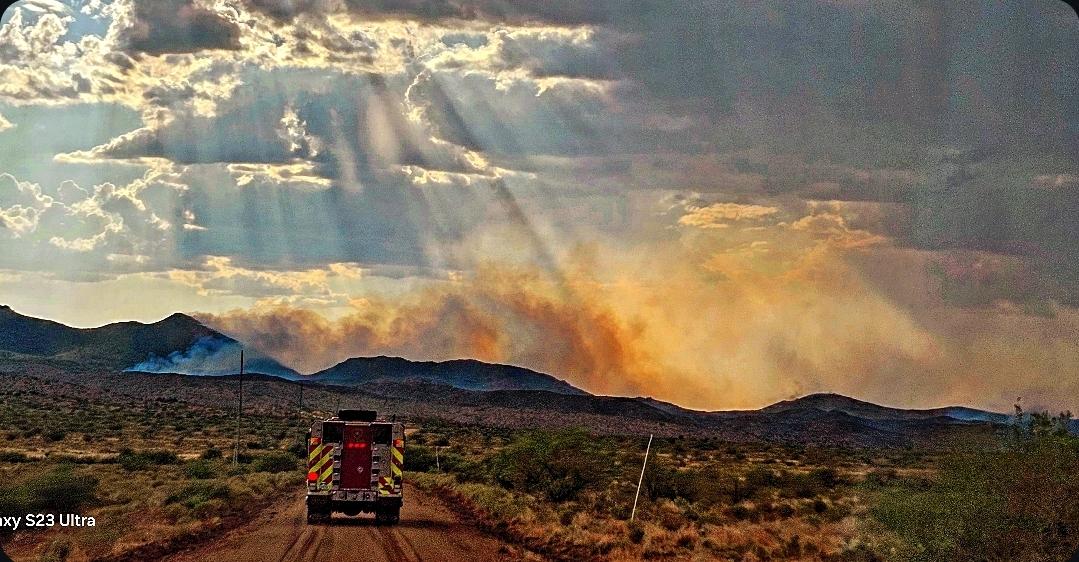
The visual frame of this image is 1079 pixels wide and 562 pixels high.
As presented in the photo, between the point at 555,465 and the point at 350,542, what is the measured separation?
18.1 m

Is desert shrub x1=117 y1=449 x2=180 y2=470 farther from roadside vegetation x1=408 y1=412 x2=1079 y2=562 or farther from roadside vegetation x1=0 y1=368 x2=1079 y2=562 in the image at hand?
roadside vegetation x1=408 y1=412 x2=1079 y2=562

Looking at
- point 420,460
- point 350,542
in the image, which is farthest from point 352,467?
point 420,460

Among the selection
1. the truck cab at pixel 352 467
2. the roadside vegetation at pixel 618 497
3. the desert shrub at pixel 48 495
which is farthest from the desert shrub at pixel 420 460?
the truck cab at pixel 352 467

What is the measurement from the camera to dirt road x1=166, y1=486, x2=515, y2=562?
25.4 m

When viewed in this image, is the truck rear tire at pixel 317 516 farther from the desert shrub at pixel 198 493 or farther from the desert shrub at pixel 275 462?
the desert shrub at pixel 275 462

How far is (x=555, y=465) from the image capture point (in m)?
45.4

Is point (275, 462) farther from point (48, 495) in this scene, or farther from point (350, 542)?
point (350, 542)

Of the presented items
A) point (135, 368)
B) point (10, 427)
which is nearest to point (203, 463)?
point (10, 427)

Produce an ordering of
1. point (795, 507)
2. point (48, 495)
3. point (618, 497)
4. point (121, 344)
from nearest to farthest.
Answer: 1. point (48, 495)
2. point (795, 507)
3. point (618, 497)
4. point (121, 344)

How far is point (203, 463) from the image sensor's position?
51969 mm

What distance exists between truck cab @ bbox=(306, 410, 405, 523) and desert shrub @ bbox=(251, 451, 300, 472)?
23.2 metres

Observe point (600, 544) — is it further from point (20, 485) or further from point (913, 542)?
point (20, 485)

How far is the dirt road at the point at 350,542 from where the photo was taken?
25.4 metres

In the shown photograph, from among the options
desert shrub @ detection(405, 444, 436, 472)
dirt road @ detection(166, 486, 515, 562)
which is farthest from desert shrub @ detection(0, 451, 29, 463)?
desert shrub @ detection(405, 444, 436, 472)
